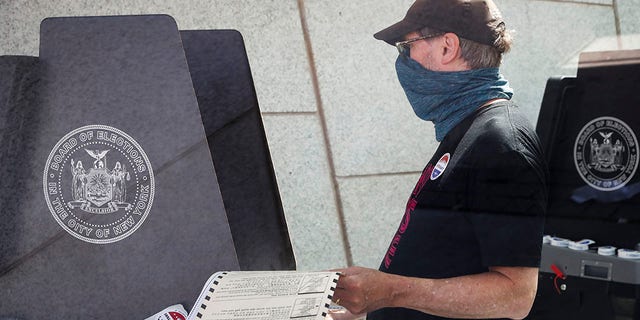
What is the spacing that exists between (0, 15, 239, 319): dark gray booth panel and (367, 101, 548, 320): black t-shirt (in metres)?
0.41

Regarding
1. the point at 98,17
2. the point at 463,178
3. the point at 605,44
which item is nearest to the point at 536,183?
the point at 463,178

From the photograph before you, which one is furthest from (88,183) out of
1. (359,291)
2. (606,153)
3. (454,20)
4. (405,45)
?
(606,153)

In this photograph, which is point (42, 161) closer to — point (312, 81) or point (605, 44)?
point (312, 81)

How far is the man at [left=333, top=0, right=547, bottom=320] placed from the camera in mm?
1527

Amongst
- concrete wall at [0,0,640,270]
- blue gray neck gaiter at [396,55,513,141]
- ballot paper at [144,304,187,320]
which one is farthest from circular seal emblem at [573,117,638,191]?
ballot paper at [144,304,187,320]

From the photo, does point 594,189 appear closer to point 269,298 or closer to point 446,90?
point 446,90

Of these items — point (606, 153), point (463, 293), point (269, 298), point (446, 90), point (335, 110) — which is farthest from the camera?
point (606, 153)

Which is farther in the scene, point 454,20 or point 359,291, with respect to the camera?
point 454,20

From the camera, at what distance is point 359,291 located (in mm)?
1430

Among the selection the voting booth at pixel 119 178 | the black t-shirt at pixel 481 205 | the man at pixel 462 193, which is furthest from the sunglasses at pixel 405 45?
the voting booth at pixel 119 178

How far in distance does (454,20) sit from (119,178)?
78 centimetres

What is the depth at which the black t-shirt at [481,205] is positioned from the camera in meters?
1.55

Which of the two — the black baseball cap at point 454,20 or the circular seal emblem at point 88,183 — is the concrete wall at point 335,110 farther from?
the circular seal emblem at point 88,183

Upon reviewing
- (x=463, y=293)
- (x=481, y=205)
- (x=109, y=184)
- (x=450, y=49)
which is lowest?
(x=463, y=293)
